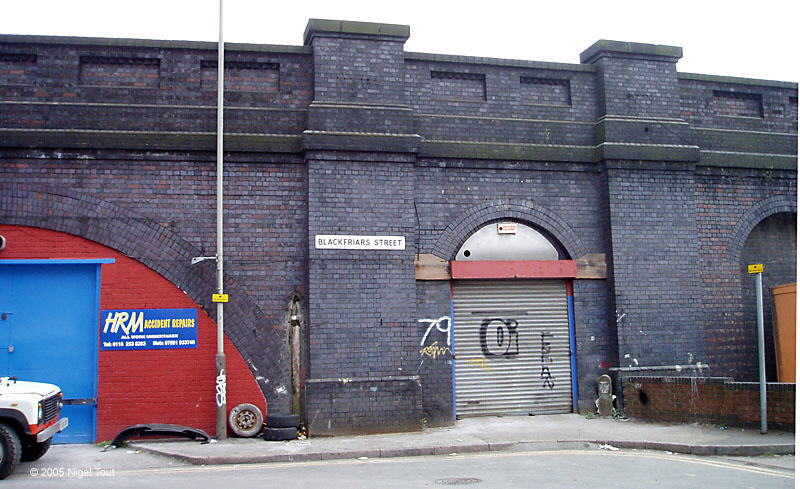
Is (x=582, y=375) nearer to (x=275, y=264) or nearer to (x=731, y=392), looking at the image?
(x=731, y=392)

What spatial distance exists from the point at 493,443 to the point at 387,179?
16.0ft

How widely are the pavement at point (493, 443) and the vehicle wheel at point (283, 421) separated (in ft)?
0.92

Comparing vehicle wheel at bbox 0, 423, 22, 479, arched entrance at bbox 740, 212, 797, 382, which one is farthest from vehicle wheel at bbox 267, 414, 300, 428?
arched entrance at bbox 740, 212, 797, 382

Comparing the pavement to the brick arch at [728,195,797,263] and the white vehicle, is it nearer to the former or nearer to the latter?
the white vehicle

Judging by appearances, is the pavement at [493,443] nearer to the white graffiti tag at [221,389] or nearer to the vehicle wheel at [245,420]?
the vehicle wheel at [245,420]

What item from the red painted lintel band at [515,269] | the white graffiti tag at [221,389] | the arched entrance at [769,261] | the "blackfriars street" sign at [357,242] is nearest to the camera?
the white graffiti tag at [221,389]

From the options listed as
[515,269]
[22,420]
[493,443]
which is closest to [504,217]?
[515,269]

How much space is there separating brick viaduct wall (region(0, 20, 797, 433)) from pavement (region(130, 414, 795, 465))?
2.53 ft

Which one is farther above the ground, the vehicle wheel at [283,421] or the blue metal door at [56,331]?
the blue metal door at [56,331]

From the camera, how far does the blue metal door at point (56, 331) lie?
38.3 ft

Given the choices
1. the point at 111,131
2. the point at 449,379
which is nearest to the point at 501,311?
the point at 449,379

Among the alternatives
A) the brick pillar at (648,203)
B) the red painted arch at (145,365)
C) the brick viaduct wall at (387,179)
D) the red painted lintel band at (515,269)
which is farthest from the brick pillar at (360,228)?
the brick pillar at (648,203)

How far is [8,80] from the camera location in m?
12.3

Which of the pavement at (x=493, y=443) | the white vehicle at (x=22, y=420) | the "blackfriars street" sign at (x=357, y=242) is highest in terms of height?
the "blackfriars street" sign at (x=357, y=242)
